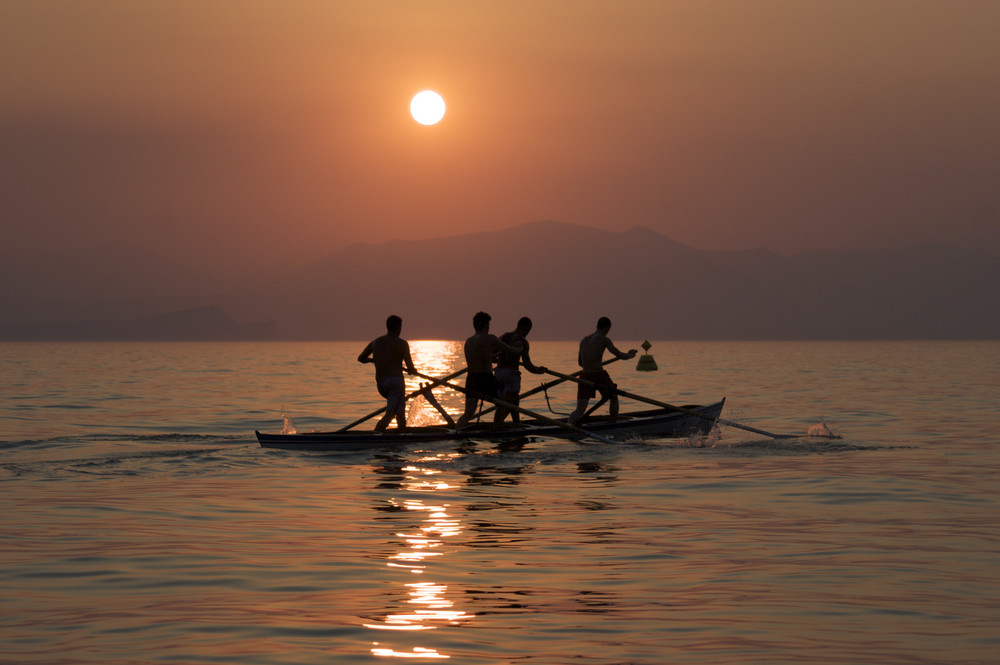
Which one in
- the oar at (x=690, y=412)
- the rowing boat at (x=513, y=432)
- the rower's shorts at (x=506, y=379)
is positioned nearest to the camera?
the rowing boat at (x=513, y=432)

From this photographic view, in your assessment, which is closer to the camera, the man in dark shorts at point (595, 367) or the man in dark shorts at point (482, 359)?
the man in dark shorts at point (482, 359)

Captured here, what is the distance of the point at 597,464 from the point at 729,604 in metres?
10.7

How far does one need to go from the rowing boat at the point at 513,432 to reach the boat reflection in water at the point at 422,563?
3460mm

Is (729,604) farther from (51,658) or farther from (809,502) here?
(809,502)

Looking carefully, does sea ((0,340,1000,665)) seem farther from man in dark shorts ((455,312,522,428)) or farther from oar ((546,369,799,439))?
man in dark shorts ((455,312,522,428))

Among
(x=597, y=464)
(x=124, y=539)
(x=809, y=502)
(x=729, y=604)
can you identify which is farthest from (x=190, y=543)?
(x=597, y=464)

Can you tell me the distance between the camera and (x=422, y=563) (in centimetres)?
1041

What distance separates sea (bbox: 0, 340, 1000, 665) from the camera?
772 centimetres

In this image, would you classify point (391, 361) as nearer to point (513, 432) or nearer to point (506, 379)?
point (506, 379)

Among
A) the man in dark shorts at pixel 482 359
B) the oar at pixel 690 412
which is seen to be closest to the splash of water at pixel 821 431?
the oar at pixel 690 412

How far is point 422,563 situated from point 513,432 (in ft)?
37.7

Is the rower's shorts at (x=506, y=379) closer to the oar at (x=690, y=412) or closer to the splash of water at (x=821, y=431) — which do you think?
the oar at (x=690, y=412)

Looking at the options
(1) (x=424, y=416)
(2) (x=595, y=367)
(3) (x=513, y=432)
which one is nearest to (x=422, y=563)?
(3) (x=513, y=432)

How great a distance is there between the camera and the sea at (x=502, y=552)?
7.72 metres
